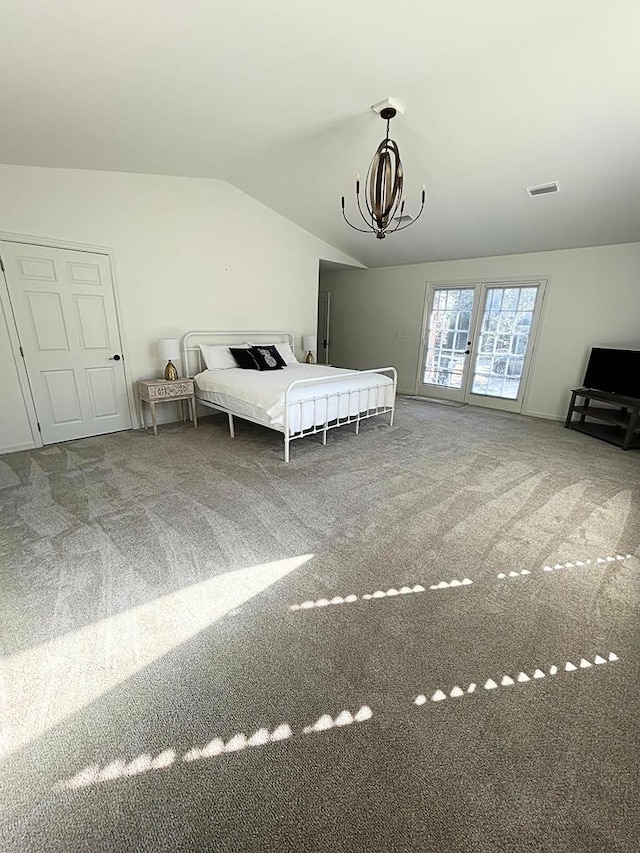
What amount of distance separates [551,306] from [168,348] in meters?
5.26

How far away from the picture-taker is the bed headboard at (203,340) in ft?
15.5

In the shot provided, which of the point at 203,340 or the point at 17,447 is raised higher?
the point at 203,340

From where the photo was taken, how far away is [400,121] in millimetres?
3158

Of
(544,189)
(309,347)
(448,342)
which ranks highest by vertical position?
(544,189)

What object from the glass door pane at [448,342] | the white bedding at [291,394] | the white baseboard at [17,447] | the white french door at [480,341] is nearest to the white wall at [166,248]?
the white baseboard at [17,447]

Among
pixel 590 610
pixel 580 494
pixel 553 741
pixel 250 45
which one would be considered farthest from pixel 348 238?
pixel 553 741

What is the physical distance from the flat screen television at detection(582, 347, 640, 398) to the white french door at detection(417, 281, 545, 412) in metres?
0.92

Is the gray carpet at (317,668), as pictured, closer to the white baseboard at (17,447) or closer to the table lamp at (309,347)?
the white baseboard at (17,447)

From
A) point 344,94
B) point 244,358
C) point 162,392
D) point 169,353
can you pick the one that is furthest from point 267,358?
point 344,94

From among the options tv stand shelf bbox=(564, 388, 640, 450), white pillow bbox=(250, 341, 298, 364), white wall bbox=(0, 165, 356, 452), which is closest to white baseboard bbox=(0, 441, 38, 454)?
white wall bbox=(0, 165, 356, 452)

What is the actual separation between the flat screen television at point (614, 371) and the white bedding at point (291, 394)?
2.65 meters

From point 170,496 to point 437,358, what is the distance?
5281 millimetres

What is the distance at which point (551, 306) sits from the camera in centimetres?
511

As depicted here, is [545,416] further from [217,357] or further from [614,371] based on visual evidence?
[217,357]
